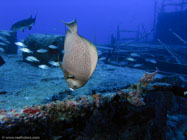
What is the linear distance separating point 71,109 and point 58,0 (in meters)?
225

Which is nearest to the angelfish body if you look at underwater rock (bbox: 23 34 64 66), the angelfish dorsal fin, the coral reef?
the angelfish dorsal fin

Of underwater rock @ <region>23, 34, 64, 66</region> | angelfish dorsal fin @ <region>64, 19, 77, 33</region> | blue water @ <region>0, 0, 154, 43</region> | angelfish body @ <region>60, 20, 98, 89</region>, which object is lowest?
underwater rock @ <region>23, 34, 64, 66</region>

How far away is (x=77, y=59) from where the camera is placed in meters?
1.61

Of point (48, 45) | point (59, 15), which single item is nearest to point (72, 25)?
point (48, 45)

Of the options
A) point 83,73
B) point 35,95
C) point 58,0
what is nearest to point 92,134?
point 83,73

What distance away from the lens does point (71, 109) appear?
193 centimetres

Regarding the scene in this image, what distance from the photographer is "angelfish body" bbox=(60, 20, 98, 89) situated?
1530mm

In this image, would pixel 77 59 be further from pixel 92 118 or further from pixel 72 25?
pixel 92 118

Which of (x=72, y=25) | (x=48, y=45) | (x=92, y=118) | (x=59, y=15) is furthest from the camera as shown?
(x=59, y=15)

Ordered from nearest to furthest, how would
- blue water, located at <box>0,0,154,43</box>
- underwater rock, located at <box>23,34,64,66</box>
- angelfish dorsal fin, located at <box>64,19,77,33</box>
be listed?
angelfish dorsal fin, located at <box>64,19,77,33</box>
underwater rock, located at <box>23,34,64,66</box>
blue water, located at <box>0,0,154,43</box>

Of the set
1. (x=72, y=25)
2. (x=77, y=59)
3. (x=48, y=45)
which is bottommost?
(x=48, y=45)

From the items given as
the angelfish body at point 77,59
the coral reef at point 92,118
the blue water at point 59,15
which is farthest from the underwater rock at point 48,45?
the blue water at point 59,15

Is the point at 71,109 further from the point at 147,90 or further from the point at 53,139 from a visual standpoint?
the point at 147,90

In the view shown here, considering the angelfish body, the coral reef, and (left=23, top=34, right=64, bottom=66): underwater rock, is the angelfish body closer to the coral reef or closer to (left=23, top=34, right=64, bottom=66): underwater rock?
the coral reef
